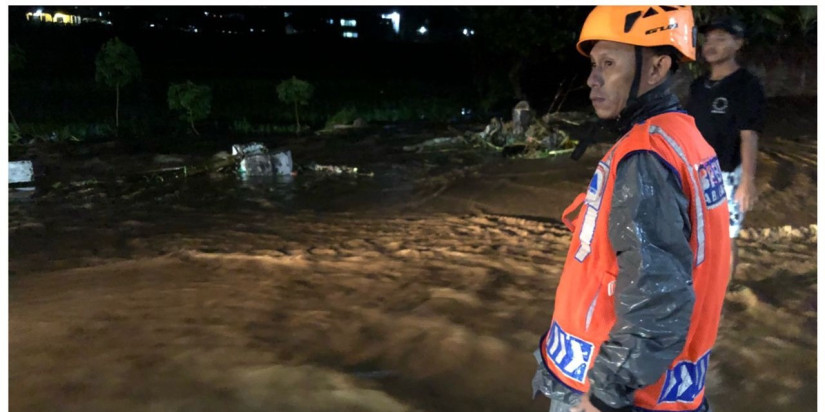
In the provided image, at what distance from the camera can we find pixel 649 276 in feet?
4.46

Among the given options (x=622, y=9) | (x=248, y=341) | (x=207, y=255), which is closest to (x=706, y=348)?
(x=622, y=9)

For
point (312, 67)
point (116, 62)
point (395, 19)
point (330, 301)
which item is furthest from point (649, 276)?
point (395, 19)

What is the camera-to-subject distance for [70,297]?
4.61 meters

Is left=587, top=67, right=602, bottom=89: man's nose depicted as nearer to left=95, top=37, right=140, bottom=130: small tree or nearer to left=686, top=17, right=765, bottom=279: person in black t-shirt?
left=686, top=17, right=765, bottom=279: person in black t-shirt

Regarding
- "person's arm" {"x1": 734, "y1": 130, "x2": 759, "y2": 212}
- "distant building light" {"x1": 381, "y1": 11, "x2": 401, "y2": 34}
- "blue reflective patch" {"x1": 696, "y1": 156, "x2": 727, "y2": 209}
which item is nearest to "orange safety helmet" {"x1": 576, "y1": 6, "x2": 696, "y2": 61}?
"blue reflective patch" {"x1": 696, "y1": 156, "x2": 727, "y2": 209}

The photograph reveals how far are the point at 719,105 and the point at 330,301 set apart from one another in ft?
9.03

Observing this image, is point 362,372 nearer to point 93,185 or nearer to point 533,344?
point 533,344

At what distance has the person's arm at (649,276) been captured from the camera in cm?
136

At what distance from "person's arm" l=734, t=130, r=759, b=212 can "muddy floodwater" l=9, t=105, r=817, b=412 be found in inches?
33.4

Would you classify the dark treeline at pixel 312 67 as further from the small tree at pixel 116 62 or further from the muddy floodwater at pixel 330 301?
the muddy floodwater at pixel 330 301

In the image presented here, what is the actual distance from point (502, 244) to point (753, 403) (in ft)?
9.95

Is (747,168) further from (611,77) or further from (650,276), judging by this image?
(650,276)

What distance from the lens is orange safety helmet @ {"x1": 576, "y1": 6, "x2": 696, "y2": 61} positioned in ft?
5.10

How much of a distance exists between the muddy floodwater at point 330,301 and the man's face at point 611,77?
6.35ft
